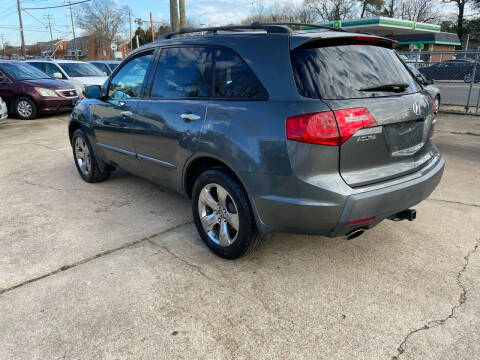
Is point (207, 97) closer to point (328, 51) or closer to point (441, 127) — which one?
point (328, 51)

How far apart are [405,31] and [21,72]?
43000 mm

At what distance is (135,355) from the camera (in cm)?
218

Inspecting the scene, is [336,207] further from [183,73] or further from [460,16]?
[460,16]

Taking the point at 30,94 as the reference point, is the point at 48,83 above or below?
above

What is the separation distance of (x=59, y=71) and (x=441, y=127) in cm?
1243

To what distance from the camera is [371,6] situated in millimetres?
58156

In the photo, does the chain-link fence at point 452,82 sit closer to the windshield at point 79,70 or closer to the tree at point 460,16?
the windshield at point 79,70

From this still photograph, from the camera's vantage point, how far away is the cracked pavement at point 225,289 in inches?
88.3

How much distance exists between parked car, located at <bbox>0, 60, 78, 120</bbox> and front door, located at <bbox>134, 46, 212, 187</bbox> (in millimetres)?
8908

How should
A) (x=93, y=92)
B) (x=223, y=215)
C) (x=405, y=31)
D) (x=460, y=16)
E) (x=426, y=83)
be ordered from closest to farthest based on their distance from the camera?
(x=223, y=215) → (x=93, y=92) → (x=426, y=83) → (x=405, y=31) → (x=460, y=16)

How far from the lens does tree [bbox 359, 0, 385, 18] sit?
189ft

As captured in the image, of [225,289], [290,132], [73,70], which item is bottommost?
[225,289]

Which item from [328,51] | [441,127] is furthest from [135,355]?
[441,127]

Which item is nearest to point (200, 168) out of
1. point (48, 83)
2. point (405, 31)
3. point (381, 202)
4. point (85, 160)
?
point (381, 202)
